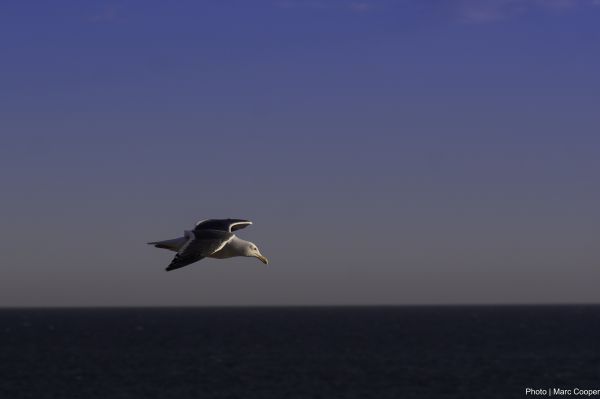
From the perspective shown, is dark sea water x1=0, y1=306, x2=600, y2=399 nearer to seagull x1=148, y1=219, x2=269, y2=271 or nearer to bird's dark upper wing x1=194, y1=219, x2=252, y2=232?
seagull x1=148, y1=219, x2=269, y2=271

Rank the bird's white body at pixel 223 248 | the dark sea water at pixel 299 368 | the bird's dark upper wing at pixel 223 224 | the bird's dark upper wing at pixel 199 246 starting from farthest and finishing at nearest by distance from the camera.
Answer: the dark sea water at pixel 299 368, the bird's dark upper wing at pixel 223 224, the bird's white body at pixel 223 248, the bird's dark upper wing at pixel 199 246

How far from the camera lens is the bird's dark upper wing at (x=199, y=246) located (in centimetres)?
1775

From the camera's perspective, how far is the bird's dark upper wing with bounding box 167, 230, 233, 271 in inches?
699

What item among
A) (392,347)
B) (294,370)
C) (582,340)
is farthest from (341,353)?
(582,340)

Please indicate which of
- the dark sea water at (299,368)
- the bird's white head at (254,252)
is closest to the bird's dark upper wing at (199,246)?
the bird's white head at (254,252)

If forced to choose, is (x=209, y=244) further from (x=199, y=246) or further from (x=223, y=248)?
(x=223, y=248)

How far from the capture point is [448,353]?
164250 millimetres

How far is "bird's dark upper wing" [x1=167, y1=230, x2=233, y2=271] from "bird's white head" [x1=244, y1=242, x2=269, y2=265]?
3442mm

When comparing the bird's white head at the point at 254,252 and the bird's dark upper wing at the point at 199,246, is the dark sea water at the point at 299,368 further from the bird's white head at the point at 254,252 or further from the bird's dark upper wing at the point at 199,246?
the bird's dark upper wing at the point at 199,246

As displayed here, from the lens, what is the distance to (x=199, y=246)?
19.5m

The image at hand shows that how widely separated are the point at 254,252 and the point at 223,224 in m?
2.28

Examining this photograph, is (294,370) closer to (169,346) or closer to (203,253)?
(169,346)

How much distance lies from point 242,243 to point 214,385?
3984 inches

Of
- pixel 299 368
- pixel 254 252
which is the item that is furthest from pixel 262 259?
pixel 299 368
